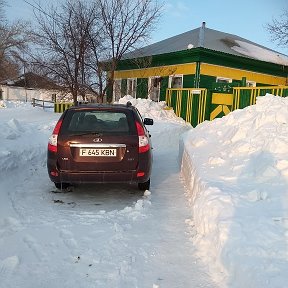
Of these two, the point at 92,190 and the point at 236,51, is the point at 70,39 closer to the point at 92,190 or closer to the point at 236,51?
the point at 236,51

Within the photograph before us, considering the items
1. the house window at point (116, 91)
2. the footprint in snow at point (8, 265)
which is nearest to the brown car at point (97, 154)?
the footprint in snow at point (8, 265)

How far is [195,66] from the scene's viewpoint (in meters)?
18.1

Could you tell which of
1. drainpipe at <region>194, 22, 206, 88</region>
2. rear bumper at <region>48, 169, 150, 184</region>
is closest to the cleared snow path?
rear bumper at <region>48, 169, 150, 184</region>

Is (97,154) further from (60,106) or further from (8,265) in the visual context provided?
(60,106)

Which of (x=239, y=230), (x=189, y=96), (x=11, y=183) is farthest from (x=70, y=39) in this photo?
(x=239, y=230)

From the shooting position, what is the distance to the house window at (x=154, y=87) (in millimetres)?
20375

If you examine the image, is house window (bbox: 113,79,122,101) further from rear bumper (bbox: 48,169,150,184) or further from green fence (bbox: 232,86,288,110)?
rear bumper (bbox: 48,169,150,184)

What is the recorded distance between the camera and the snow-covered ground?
10.6 feet

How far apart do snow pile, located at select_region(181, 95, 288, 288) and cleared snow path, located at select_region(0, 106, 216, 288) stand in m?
0.26

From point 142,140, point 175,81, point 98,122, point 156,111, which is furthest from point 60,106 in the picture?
point 142,140

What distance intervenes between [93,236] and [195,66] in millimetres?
15104

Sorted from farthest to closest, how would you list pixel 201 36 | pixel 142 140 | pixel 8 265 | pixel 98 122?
pixel 201 36 < pixel 98 122 < pixel 142 140 < pixel 8 265

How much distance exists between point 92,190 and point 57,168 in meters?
1.00

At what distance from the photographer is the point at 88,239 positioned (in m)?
4.10
